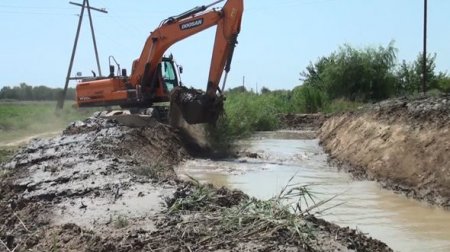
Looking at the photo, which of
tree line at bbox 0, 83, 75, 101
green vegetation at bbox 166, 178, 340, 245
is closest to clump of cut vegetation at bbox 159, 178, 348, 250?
green vegetation at bbox 166, 178, 340, 245

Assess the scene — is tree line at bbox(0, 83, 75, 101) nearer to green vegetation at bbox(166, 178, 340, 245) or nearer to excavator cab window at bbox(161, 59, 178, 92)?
excavator cab window at bbox(161, 59, 178, 92)

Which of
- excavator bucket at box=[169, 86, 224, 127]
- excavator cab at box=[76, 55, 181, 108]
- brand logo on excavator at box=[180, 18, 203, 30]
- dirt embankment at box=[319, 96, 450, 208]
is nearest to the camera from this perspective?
dirt embankment at box=[319, 96, 450, 208]

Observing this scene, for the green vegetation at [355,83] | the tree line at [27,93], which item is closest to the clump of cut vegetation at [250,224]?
the green vegetation at [355,83]

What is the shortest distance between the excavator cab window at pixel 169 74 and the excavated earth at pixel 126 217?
7888 millimetres

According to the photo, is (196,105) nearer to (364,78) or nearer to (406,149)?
(406,149)

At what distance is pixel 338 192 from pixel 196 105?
18.4 ft

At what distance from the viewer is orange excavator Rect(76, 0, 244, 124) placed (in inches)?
645

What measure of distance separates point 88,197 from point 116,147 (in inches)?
245

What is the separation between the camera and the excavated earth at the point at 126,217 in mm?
4953

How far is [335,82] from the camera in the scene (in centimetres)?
4078

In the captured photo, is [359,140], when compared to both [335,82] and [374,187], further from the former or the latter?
[335,82]

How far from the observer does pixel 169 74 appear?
18.9 m

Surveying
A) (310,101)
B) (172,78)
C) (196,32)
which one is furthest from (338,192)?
(310,101)

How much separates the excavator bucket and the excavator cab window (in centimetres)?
185
